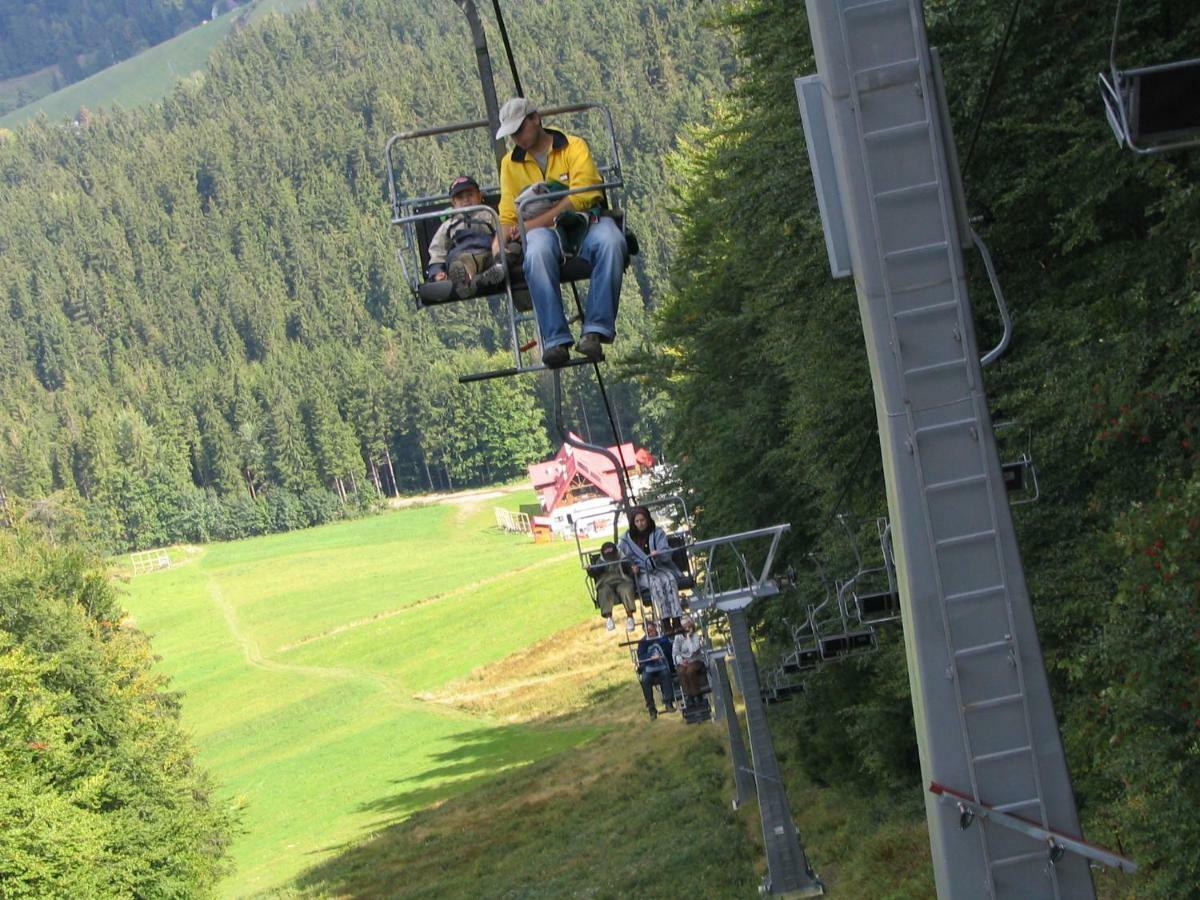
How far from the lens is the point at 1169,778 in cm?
1110

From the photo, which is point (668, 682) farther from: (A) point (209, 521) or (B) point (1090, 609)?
(A) point (209, 521)

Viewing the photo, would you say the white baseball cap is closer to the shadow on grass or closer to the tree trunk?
the shadow on grass

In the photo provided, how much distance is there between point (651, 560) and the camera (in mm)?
17188

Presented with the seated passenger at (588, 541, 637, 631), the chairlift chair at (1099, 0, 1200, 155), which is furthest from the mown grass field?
the chairlift chair at (1099, 0, 1200, 155)

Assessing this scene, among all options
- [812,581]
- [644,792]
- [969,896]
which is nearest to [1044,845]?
[969,896]

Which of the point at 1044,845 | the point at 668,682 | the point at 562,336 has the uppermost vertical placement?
the point at 562,336

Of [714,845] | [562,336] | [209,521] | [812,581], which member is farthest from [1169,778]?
[209,521]

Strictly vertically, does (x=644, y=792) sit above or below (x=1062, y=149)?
below

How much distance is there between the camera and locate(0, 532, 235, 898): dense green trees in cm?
3266

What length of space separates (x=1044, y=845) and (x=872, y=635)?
37.8ft

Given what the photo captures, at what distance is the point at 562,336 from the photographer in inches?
402

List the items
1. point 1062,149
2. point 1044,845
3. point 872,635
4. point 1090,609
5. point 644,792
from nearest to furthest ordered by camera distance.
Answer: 1. point 1044,845
2. point 1090,609
3. point 1062,149
4. point 872,635
5. point 644,792

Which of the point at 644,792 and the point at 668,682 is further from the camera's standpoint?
the point at 644,792

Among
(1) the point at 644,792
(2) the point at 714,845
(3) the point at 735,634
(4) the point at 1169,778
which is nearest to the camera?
(4) the point at 1169,778
